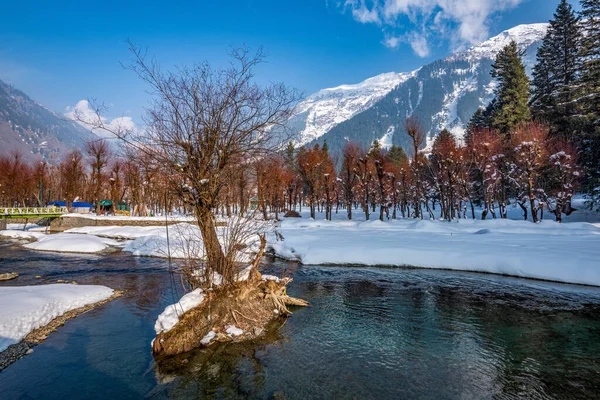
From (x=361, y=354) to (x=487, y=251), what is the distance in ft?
40.6

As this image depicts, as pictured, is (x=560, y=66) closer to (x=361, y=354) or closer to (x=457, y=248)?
(x=457, y=248)

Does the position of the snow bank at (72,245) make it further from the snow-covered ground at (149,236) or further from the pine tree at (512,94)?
the pine tree at (512,94)

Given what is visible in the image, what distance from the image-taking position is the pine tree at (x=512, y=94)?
37.4 meters

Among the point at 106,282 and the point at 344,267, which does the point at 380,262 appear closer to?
the point at 344,267

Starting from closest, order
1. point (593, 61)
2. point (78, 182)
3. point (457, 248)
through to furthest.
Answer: point (457, 248), point (593, 61), point (78, 182)

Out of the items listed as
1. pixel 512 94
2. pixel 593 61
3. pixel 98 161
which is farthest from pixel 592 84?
pixel 98 161

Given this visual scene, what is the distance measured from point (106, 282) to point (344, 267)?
11300 millimetres

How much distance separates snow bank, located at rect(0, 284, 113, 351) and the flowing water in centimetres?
67

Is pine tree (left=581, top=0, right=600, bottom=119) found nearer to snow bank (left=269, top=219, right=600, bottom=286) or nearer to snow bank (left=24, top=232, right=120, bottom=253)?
snow bank (left=269, top=219, right=600, bottom=286)

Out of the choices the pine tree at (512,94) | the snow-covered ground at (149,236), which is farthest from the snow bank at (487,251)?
the pine tree at (512,94)

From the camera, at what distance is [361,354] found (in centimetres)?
707

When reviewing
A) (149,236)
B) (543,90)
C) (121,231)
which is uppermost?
(543,90)

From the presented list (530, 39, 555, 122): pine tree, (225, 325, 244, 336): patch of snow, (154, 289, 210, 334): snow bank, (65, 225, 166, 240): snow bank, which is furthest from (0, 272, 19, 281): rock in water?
(530, 39, 555, 122): pine tree

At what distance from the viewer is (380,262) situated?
17.1 m
